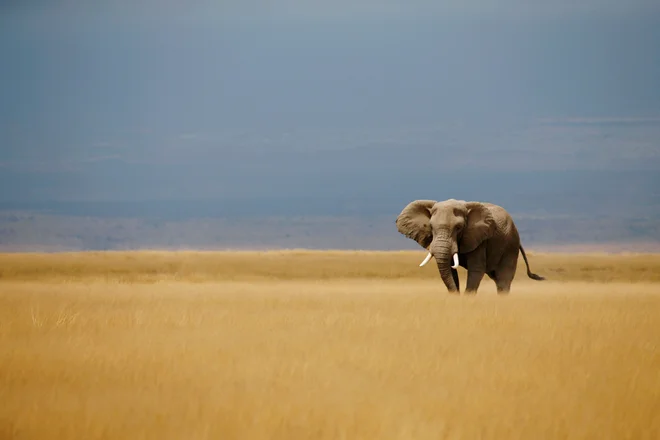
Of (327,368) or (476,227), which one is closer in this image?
(327,368)

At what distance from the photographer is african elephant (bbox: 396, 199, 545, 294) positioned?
22.8 metres

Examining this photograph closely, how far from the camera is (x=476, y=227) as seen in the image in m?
23.3

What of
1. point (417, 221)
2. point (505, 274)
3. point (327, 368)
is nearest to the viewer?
point (327, 368)

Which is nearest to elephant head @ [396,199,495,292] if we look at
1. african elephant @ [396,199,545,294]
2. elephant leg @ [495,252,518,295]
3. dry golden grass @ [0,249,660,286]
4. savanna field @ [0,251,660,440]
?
african elephant @ [396,199,545,294]

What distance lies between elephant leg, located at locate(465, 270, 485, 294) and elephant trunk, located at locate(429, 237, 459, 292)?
1.45 ft

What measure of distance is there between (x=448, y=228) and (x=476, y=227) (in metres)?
0.82

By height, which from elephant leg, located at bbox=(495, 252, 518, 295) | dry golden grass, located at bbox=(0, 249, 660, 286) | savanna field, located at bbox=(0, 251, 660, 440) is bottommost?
dry golden grass, located at bbox=(0, 249, 660, 286)

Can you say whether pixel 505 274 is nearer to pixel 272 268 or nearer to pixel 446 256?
pixel 446 256

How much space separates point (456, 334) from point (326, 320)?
8.03 feet

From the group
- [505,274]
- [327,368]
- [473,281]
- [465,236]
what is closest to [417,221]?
[465,236]

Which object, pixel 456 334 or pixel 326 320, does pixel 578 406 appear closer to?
pixel 456 334

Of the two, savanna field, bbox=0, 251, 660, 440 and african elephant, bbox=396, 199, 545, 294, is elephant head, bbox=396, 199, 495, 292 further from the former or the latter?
savanna field, bbox=0, 251, 660, 440

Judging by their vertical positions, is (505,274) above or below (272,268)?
above

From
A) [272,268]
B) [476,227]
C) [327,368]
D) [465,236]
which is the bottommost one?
[272,268]
